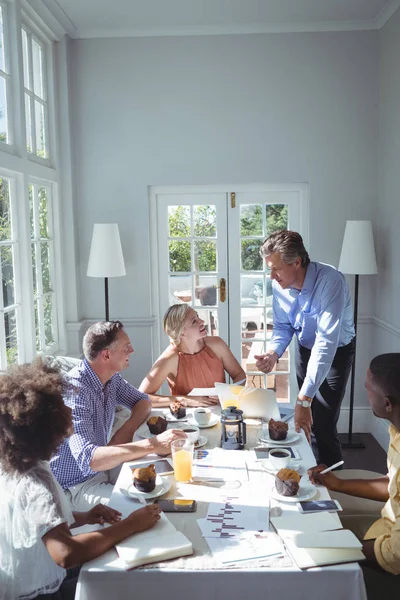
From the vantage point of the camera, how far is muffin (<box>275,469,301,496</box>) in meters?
1.51

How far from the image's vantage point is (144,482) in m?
1.54

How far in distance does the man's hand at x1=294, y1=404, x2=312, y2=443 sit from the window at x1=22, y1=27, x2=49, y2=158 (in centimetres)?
244

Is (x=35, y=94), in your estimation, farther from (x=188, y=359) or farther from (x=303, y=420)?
(x=303, y=420)

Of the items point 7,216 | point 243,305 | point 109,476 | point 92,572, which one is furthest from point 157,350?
point 92,572

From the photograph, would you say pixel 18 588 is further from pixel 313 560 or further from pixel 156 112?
pixel 156 112

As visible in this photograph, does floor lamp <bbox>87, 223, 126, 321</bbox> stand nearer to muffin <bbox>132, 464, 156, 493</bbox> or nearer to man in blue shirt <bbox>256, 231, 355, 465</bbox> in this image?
man in blue shirt <bbox>256, 231, 355, 465</bbox>

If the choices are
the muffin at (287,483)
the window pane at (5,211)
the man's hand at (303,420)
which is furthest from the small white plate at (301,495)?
the window pane at (5,211)

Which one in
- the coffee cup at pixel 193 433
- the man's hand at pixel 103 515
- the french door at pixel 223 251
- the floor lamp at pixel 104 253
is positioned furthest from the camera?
the french door at pixel 223 251

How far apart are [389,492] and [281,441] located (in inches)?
19.8

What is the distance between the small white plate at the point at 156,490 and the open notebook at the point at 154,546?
0.15 m

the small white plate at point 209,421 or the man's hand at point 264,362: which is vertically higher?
the man's hand at point 264,362

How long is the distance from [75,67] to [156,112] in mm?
684

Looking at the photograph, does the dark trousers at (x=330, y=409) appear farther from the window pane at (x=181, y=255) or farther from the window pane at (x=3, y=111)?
the window pane at (x=3, y=111)

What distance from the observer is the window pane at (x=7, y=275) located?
3.08 m
